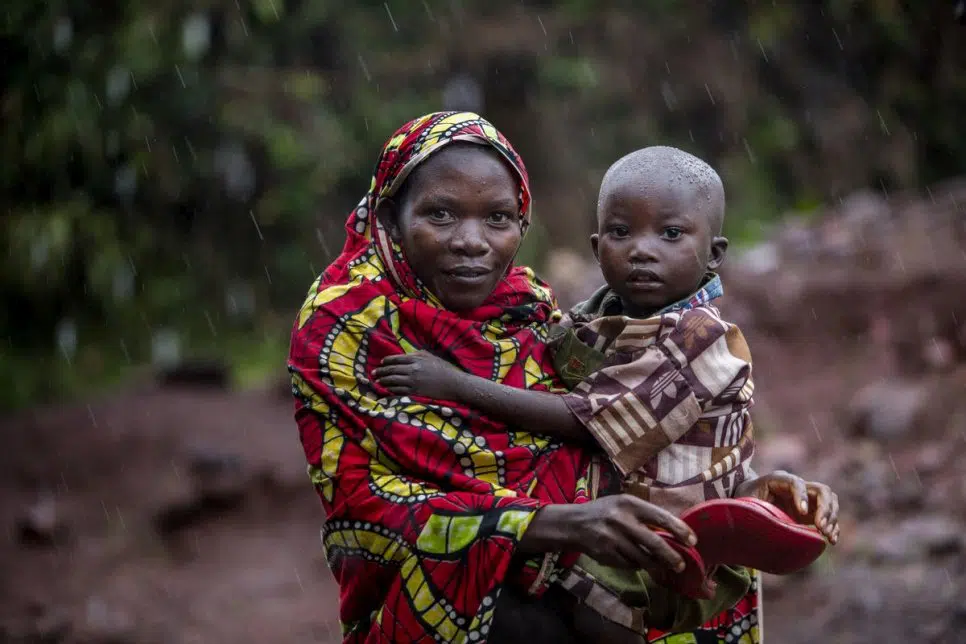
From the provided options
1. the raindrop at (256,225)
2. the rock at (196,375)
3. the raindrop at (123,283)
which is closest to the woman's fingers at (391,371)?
the rock at (196,375)

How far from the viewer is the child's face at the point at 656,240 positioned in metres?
2.57

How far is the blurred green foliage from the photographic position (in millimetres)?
9000

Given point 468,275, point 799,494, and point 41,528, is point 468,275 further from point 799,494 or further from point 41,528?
point 41,528

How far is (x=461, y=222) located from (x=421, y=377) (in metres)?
0.37

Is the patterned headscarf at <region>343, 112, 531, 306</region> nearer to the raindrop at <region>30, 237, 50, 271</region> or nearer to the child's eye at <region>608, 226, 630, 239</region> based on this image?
the child's eye at <region>608, 226, 630, 239</region>

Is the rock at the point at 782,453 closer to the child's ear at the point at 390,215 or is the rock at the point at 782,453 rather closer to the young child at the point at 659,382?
the young child at the point at 659,382

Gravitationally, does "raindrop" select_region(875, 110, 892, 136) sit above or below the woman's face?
below

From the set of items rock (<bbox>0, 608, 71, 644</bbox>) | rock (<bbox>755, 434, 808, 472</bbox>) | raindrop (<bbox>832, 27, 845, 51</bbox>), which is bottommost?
rock (<bbox>755, 434, 808, 472</bbox>)

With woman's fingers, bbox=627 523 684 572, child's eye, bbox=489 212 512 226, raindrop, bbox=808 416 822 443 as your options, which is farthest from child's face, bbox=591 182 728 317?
raindrop, bbox=808 416 822 443

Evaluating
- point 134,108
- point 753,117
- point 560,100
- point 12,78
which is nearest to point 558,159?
point 560,100

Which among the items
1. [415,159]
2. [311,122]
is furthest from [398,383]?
[311,122]

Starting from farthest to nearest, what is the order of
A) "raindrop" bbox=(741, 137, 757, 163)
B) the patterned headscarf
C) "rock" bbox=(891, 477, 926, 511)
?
"raindrop" bbox=(741, 137, 757, 163) → "rock" bbox=(891, 477, 926, 511) → the patterned headscarf

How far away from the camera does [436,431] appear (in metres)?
2.54

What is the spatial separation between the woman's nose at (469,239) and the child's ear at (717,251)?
534 mm
